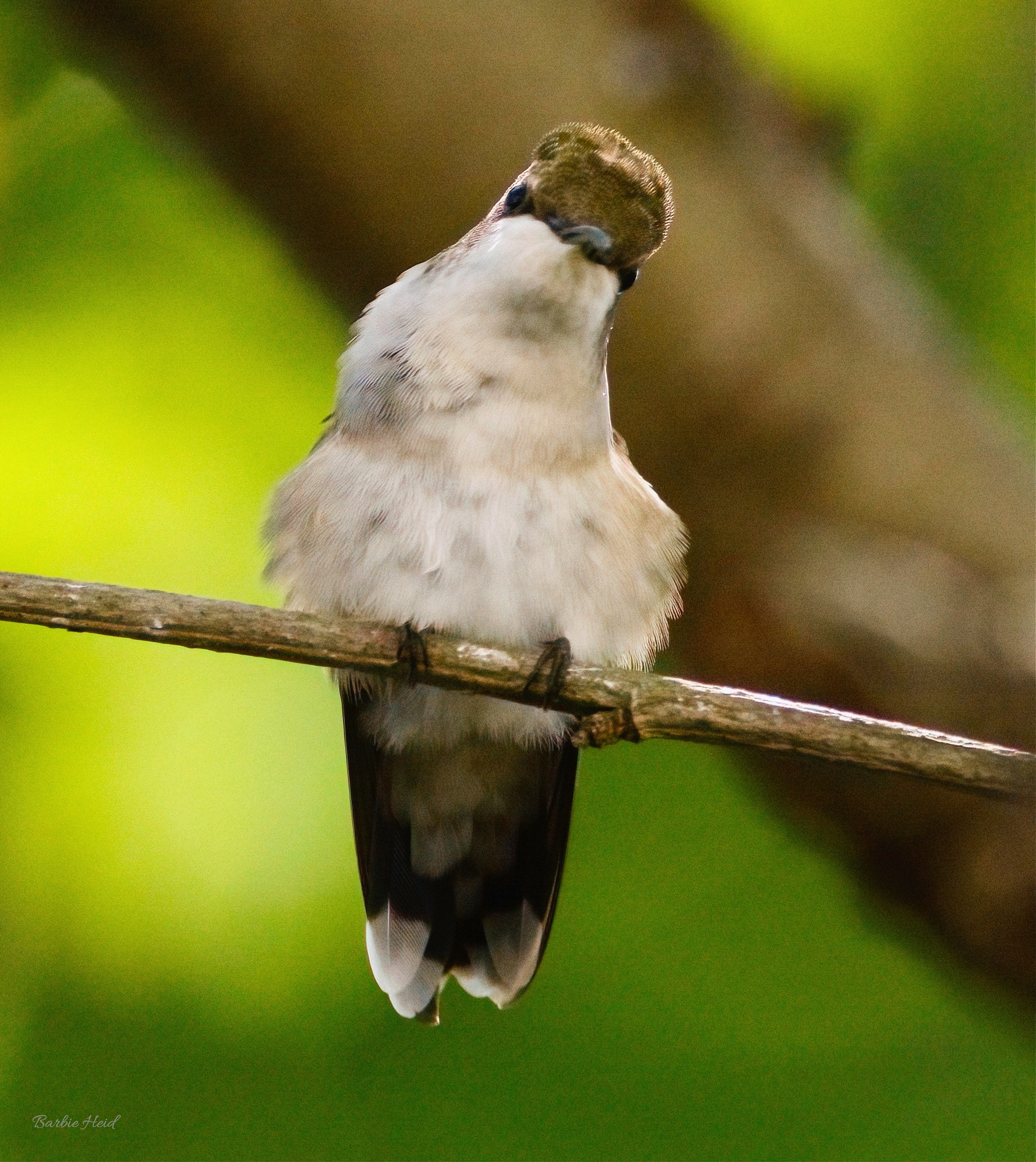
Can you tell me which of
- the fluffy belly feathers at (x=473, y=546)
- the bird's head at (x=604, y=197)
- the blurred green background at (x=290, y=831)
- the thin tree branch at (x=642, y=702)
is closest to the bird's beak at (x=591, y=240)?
the bird's head at (x=604, y=197)

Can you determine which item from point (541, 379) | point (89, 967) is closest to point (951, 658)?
point (541, 379)

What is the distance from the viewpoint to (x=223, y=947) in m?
2.56

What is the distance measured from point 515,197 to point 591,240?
28 cm

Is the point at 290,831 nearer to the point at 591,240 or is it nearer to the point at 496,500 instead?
the point at 496,500

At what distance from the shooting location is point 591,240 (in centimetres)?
213

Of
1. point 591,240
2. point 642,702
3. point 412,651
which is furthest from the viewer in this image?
point 591,240

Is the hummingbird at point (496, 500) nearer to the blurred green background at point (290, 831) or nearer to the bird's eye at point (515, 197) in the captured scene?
the bird's eye at point (515, 197)

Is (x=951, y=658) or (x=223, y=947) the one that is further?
(x=223, y=947)

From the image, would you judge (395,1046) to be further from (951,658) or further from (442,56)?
(442,56)

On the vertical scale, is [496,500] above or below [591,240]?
below

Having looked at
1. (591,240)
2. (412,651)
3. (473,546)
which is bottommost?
(412,651)

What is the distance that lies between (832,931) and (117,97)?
2.46 meters

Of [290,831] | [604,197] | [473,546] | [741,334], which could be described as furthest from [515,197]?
[290,831]

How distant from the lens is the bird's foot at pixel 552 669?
6.15 ft
